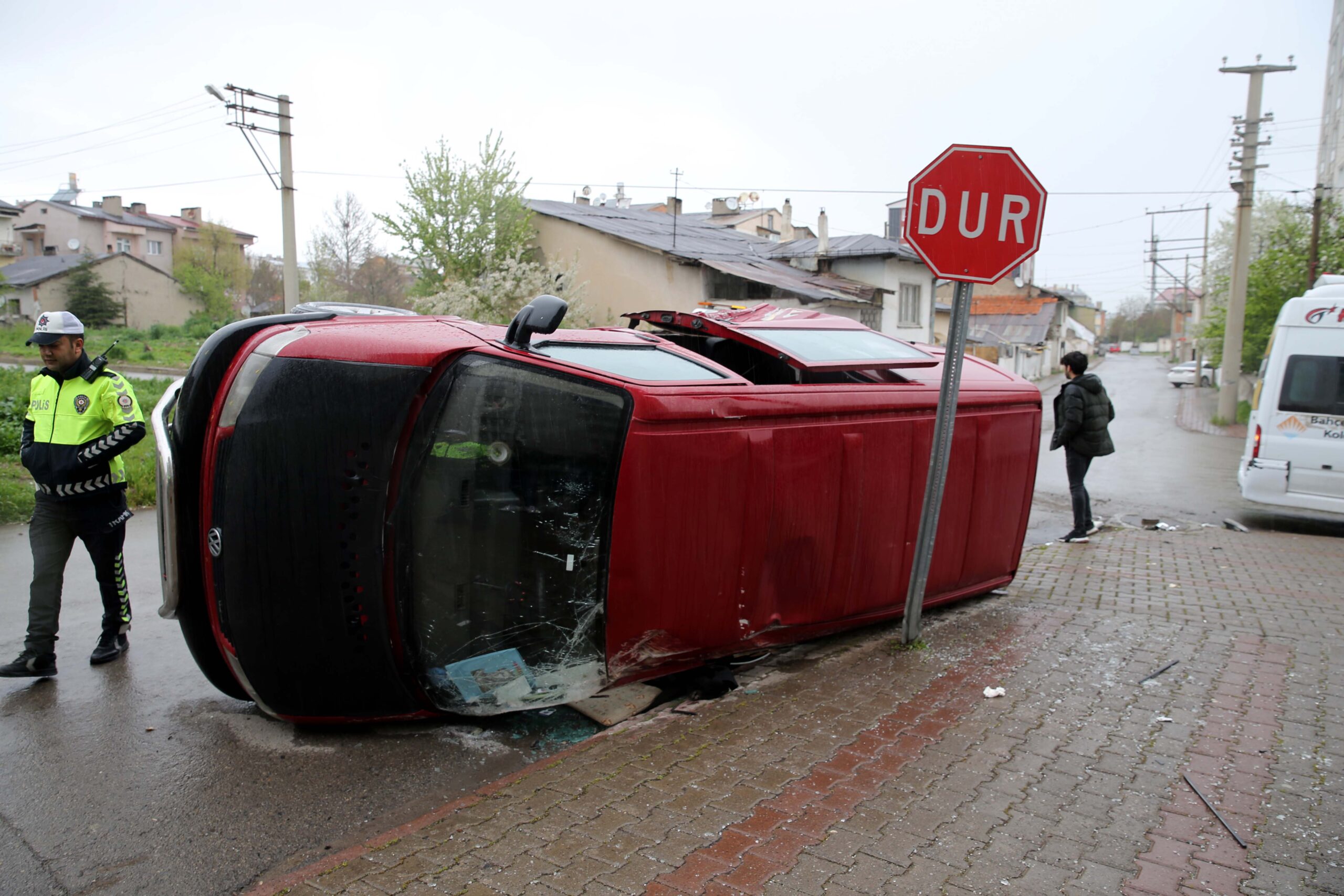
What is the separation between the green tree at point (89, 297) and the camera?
48.2 metres

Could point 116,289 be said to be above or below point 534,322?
above

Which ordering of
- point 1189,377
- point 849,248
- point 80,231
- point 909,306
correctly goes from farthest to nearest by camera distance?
1. point 80,231
2. point 1189,377
3. point 909,306
4. point 849,248

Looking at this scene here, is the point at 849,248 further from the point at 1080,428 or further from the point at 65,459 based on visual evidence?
the point at 65,459

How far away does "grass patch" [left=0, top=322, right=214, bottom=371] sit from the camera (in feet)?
98.9

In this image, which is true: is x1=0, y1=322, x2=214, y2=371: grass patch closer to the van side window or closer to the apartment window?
the apartment window

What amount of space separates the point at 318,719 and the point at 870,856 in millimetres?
2326

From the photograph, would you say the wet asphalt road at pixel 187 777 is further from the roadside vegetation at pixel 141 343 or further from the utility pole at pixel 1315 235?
the utility pole at pixel 1315 235

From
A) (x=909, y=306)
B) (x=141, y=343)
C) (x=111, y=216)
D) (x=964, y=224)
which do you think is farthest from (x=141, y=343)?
(x=964, y=224)

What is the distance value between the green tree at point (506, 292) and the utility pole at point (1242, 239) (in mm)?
18528

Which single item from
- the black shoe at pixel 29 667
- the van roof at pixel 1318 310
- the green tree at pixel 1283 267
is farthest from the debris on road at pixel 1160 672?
the green tree at pixel 1283 267

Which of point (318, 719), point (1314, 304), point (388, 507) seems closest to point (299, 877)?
point (318, 719)


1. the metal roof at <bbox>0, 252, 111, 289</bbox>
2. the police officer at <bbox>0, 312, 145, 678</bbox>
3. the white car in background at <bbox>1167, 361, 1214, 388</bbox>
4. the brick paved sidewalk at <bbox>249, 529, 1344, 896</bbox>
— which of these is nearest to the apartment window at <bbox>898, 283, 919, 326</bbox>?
the brick paved sidewalk at <bbox>249, 529, 1344, 896</bbox>

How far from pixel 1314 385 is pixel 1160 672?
22.9 feet

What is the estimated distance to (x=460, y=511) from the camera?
3.51 metres
